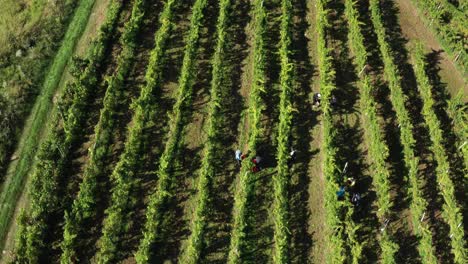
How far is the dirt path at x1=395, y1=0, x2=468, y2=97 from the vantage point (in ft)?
109

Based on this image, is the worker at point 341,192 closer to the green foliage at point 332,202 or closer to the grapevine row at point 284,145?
the green foliage at point 332,202

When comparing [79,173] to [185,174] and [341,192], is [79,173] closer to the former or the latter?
[185,174]

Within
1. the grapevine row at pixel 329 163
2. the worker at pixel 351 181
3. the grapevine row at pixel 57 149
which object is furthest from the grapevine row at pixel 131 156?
the worker at pixel 351 181

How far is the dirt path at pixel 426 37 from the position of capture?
3319 cm

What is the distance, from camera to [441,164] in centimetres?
2831

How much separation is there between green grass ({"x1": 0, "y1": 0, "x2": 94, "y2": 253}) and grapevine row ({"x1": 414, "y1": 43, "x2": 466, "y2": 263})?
23.7 meters

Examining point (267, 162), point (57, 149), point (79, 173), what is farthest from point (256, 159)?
point (57, 149)

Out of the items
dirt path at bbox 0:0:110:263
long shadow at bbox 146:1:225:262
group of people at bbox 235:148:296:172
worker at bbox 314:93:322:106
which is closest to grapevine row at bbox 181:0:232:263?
long shadow at bbox 146:1:225:262

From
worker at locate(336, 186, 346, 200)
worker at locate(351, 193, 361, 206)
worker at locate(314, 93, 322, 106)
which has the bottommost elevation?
worker at locate(351, 193, 361, 206)

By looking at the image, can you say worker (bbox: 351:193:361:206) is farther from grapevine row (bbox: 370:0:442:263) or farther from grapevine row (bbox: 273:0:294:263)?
grapevine row (bbox: 273:0:294:263)

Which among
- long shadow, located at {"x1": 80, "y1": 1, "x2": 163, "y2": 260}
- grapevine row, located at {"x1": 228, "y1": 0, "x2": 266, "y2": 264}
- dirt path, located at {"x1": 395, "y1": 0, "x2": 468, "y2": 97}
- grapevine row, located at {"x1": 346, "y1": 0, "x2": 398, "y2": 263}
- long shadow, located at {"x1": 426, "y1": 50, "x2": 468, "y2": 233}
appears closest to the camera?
long shadow, located at {"x1": 80, "y1": 1, "x2": 163, "y2": 260}

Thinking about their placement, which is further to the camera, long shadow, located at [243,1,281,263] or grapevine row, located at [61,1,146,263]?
long shadow, located at [243,1,281,263]

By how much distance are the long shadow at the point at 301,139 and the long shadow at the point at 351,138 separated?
5.89 ft

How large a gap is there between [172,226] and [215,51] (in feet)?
43.2
